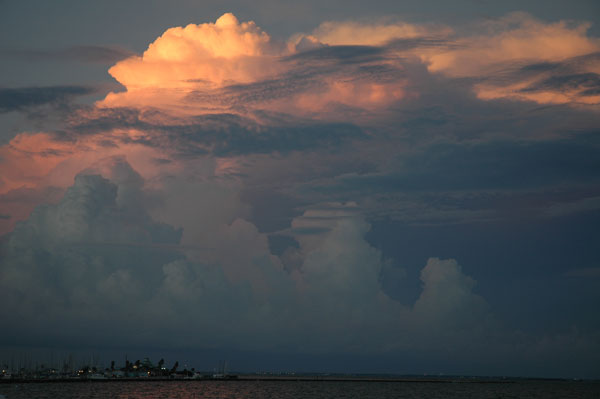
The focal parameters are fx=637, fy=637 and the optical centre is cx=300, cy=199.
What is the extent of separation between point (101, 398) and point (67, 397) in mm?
11520

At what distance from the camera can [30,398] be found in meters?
192

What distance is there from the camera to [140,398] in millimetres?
199125

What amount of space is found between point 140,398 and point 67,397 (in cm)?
2304

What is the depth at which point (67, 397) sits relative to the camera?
200 m

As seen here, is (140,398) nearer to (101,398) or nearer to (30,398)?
(101,398)

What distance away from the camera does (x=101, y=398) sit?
198 meters

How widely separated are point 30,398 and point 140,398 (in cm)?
3219

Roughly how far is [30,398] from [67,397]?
38.3 feet

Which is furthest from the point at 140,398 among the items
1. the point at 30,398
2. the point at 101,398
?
the point at 30,398

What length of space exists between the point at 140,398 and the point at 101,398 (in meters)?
11.8

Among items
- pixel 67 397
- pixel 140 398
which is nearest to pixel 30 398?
pixel 67 397

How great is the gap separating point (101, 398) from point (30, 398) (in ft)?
67.2

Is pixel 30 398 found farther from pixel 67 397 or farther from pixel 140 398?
pixel 140 398
